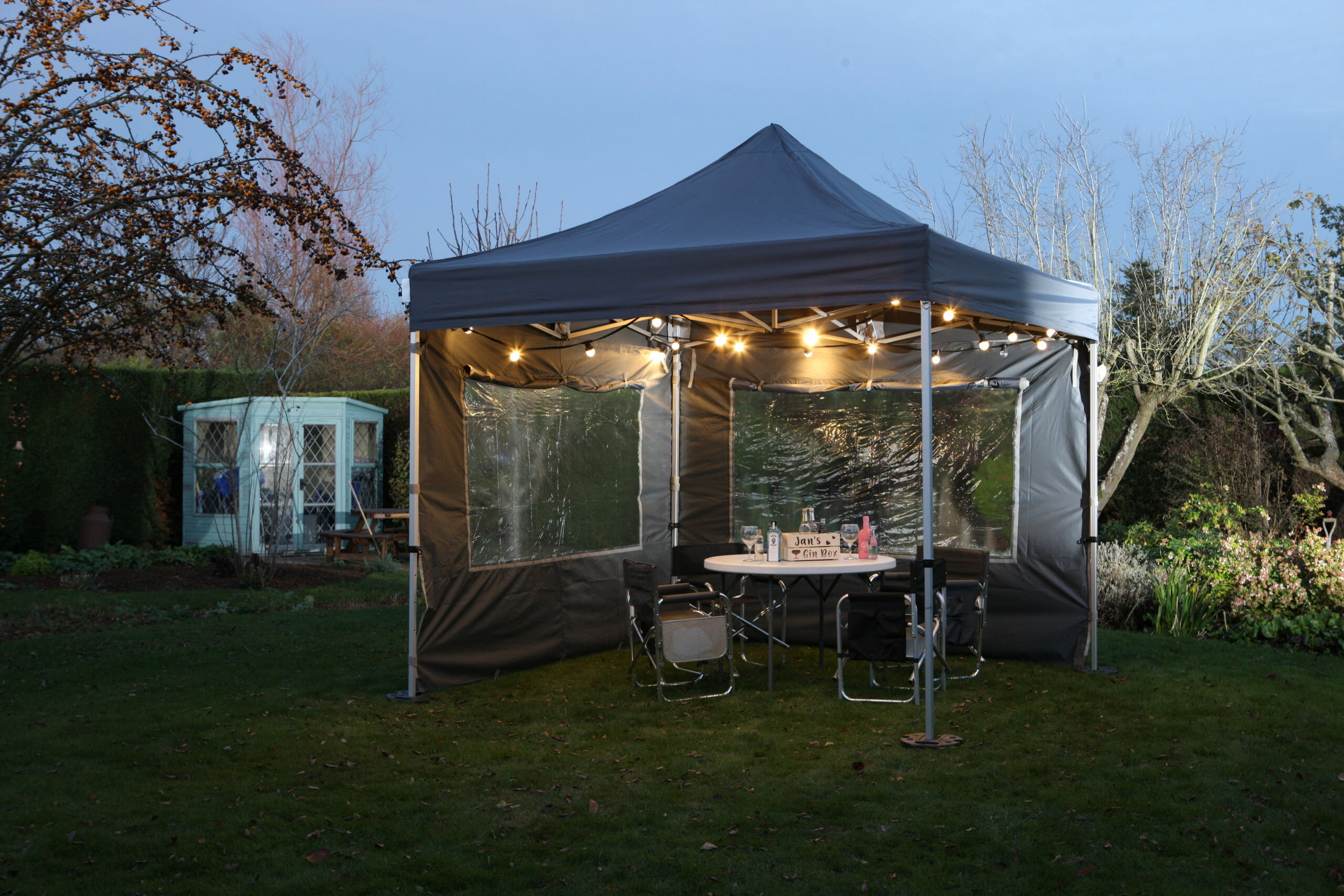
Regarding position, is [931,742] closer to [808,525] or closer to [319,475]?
[808,525]

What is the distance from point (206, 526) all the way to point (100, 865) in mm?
10611

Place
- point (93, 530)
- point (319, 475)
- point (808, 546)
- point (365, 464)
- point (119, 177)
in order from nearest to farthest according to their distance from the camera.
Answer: point (808, 546)
point (119, 177)
point (93, 530)
point (319, 475)
point (365, 464)

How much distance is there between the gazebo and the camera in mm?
4996

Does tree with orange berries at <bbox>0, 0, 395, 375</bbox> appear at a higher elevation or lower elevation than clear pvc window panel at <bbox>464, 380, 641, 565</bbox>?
higher

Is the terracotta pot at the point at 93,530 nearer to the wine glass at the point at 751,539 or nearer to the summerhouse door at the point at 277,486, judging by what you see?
the summerhouse door at the point at 277,486

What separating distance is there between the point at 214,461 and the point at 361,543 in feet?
6.97

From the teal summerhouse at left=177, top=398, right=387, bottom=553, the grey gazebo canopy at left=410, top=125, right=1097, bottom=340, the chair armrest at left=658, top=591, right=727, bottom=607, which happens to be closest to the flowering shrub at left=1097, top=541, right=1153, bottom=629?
the grey gazebo canopy at left=410, top=125, right=1097, bottom=340

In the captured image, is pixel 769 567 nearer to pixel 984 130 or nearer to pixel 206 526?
pixel 984 130

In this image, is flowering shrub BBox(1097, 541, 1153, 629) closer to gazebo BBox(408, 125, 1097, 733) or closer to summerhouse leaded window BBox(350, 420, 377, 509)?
gazebo BBox(408, 125, 1097, 733)

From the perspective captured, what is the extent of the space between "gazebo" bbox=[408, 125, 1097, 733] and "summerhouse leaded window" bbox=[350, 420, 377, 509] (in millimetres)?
7254

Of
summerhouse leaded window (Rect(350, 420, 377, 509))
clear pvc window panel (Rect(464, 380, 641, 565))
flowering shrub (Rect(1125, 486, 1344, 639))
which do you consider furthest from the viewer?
summerhouse leaded window (Rect(350, 420, 377, 509))

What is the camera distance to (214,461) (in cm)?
1325

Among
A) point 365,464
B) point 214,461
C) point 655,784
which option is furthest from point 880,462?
point 214,461

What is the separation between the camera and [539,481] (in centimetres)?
677
